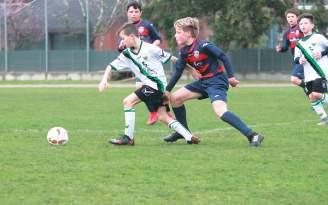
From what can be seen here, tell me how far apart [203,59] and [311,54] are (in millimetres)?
3178

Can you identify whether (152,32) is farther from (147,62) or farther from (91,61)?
(91,61)

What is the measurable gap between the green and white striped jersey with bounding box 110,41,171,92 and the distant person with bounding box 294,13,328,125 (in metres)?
2.95

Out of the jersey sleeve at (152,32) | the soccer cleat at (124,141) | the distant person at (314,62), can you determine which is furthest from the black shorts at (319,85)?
the soccer cleat at (124,141)

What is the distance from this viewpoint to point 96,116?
14.8 metres

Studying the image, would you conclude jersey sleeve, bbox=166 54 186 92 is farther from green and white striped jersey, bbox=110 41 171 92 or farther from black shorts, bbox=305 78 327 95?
black shorts, bbox=305 78 327 95

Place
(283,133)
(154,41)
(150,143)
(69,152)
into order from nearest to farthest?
1. (69,152)
2. (150,143)
3. (283,133)
4. (154,41)

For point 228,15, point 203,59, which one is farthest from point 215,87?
point 228,15

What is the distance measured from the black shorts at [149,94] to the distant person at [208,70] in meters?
0.26

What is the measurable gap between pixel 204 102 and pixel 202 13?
852 inches

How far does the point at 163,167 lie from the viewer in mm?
7473

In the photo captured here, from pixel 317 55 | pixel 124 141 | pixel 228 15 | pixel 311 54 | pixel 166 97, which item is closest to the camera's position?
pixel 124 141

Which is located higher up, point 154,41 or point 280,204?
point 154,41

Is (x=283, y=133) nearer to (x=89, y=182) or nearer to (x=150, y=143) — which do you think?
(x=150, y=143)

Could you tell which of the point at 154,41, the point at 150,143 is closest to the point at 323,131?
the point at 150,143
